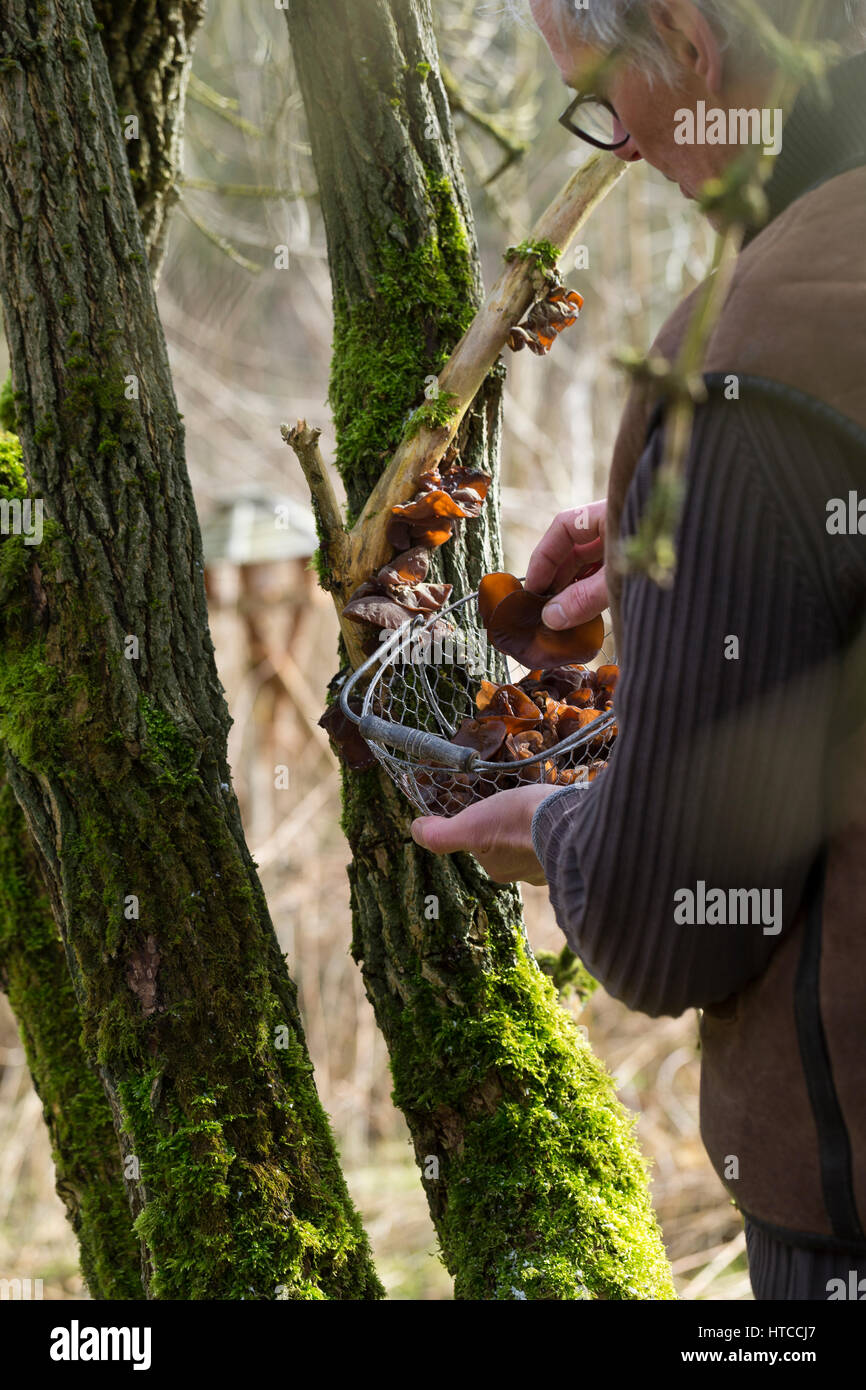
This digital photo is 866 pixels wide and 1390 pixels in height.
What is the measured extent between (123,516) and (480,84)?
4.53 meters

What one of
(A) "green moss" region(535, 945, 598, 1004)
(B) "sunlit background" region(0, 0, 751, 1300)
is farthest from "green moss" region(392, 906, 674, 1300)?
(B) "sunlit background" region(0, 0, 751, 1300)

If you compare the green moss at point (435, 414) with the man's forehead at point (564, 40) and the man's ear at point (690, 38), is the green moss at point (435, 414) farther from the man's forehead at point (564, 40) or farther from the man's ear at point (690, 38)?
the man's ear at point (690, 38)

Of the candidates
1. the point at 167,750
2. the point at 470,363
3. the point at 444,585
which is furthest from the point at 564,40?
the point at 167,750

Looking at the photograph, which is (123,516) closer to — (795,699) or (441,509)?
(441,509)

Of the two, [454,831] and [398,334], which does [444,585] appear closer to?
[398,334]

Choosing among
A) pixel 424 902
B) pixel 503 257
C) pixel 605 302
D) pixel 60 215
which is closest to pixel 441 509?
pixel 503 257

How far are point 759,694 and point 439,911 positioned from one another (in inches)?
45.5

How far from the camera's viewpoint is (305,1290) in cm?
159

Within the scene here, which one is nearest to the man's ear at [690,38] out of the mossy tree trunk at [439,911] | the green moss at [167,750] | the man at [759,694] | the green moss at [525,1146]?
the man at [759,694]

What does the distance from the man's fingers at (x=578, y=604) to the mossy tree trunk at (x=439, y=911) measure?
394 millimetres

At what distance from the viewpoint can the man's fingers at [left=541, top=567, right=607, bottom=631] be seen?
5.25 ft

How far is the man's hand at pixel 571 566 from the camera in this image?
1.61 metres

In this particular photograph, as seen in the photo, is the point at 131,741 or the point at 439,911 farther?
the point at 439,911

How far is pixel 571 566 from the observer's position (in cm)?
167
